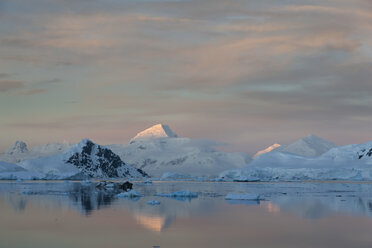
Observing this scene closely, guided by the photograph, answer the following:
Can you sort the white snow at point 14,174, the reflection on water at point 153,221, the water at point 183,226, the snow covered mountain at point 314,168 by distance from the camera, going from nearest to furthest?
the water at point 183,226, the reflection on water at point 153,221, the white snow at point 14,174, the snow covered mountain at point 314,168

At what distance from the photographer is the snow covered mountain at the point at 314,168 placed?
521 feet

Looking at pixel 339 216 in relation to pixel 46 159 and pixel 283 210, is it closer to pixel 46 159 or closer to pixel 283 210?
pixel 283 210

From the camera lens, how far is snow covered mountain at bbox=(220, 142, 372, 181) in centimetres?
15888

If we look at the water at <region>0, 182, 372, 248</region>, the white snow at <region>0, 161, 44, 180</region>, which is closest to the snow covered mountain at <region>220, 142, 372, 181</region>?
the white snow at <region>0, 161, 44, 180</region>

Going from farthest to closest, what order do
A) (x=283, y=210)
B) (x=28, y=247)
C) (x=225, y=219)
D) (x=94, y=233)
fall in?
(x=283, y=210), (x=225, y=219), (x=94, y=233), (x=28, y=247)

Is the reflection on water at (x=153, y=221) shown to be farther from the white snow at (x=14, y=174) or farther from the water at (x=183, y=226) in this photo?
the white snow at (x=14, y=174)

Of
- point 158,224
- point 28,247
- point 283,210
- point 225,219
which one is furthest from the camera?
point 283,210

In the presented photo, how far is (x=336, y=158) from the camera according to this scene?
640 ft

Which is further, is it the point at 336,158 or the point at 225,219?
the point at 336,158

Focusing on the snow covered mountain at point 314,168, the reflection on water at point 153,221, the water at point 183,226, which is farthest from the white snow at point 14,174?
the reflection on water at point 153,221

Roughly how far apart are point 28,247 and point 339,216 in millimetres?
23034

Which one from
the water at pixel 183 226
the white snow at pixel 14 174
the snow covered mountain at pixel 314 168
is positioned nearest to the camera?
the water at pixel 183 226

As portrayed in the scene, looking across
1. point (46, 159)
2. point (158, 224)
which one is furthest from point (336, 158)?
point (158, 224)

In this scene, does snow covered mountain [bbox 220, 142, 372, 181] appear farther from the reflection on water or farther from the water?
the reflection on water
